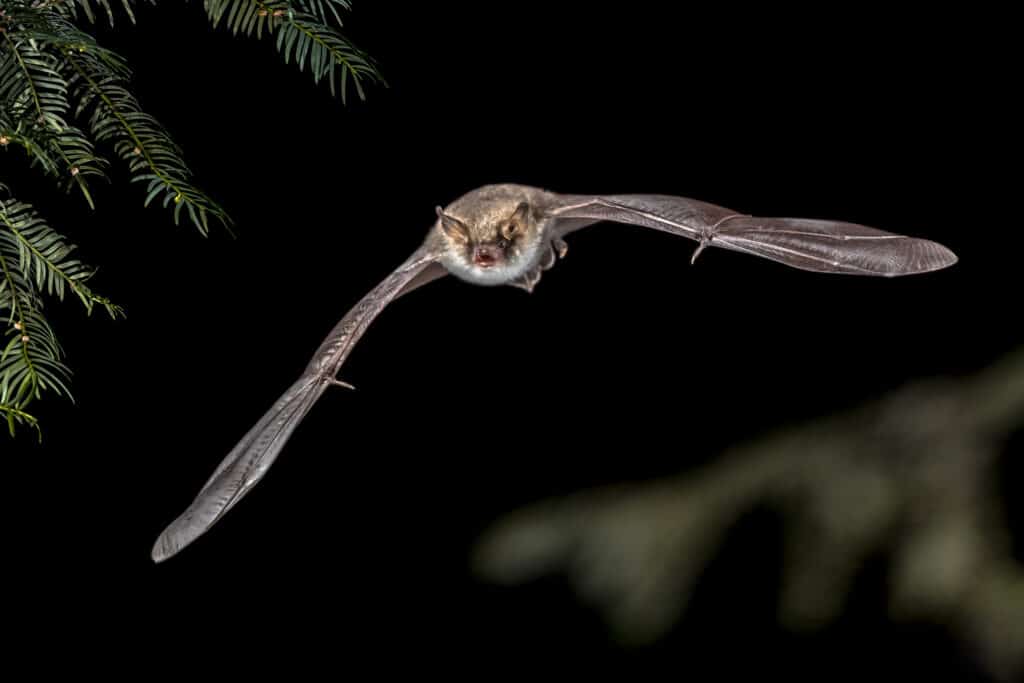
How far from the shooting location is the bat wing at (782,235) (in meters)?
1.76

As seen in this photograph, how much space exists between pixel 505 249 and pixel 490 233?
0.04 meters

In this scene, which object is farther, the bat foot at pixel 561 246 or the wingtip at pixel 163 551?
the bat foot at pixel 561 246

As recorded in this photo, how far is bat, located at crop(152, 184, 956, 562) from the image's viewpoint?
1823 mm

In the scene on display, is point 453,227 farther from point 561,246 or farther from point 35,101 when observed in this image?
point 35,101

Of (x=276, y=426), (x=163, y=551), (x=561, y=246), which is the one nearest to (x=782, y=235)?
(x=561, y=246)

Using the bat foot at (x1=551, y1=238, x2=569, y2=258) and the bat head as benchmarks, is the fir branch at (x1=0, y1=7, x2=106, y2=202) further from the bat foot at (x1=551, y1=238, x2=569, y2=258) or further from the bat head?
the bat foot at (x1=551, y1=238, x2=569, y2=258)

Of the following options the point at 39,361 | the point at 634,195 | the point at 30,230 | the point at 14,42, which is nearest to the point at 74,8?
the point at 14,42

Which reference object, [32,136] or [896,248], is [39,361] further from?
[896,248]

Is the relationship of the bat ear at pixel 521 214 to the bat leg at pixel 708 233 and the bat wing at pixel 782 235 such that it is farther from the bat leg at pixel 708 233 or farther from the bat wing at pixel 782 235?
the bat leg at pixel 708 233

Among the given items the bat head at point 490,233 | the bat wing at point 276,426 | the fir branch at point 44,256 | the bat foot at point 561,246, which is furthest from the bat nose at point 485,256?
the fir branch at point 44,256

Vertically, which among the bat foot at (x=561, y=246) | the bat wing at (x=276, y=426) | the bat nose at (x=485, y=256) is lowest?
the bat wing at (x=276, y=426)

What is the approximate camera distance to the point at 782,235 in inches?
73.1

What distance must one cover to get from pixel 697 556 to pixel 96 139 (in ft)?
4.46

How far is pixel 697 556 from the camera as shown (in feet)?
5.90
